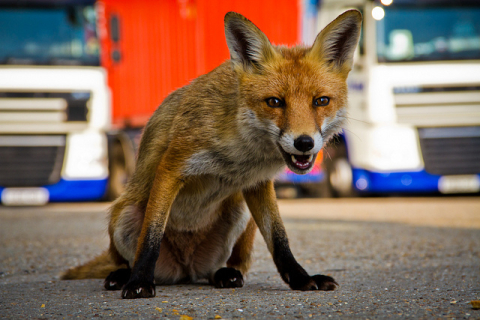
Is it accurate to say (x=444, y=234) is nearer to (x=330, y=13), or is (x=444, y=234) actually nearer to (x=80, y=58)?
(x=330, y=13)

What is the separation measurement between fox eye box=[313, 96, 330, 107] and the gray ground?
131 cm

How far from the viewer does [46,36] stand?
40.1ft

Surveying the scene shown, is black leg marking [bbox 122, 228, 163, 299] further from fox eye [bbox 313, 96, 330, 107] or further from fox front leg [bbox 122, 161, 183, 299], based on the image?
fox eye [bbox 313, 96, 330, 107]

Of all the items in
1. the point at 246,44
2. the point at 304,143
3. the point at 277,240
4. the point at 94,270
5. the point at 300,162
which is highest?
the point at 246,44

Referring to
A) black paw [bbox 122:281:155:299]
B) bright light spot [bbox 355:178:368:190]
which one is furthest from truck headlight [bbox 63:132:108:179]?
black paw [bbox 122:281:155:299]

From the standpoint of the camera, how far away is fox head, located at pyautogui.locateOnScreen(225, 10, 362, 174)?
3.84 meters

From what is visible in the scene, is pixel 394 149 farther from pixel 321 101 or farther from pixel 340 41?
pixel 321 101

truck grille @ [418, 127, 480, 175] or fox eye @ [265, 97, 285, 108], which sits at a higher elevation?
fox eye @ [265, 97, 285, 108]

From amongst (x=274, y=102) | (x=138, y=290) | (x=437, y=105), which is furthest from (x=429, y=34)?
(x=138, y=290)

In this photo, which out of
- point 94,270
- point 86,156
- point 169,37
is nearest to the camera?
point 94,270

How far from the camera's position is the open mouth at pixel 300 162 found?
12.8ft

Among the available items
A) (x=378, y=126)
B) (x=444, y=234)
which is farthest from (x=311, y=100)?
(x=378, y=126)

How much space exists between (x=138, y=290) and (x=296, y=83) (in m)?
1.76

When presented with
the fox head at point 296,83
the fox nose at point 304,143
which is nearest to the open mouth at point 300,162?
the fox head at point 296,83
